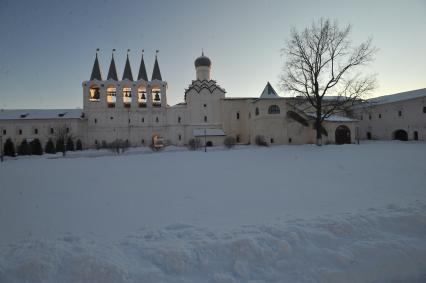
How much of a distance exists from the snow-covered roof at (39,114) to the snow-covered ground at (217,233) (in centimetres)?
3769

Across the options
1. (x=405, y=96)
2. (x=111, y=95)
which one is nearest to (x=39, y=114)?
(x=111, y=95)

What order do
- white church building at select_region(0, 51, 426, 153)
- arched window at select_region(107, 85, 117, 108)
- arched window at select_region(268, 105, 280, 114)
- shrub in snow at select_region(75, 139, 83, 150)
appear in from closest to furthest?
arched window at select_region(268, 105, 280, 114) < shrub in snow at select_region(75, 139, 83, 150) < white church building at select_region(0, 51, 426, 153) < arched window at select_region(107, 85, 117, 108)

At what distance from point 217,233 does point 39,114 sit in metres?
48.5

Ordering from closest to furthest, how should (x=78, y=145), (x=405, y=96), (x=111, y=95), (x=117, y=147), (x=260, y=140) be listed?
1. (x=117, y=147)
2. (x=260, y=140)
3. (x=405, y=96)
4. (x=78, y=145)
5. (x=111, y=95)

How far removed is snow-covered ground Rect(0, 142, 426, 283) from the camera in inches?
123

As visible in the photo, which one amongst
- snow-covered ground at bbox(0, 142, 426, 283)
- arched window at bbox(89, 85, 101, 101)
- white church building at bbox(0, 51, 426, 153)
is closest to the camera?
snow-covered ground at bbox(0, 142, 426, 283)

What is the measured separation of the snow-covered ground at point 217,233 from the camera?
10.3 ft

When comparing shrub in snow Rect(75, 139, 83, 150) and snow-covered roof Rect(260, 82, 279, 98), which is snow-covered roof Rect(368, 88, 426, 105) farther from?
shrub in snow Rect(75, 139, 83, 150)

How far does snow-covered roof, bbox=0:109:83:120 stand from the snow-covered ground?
1484 inches

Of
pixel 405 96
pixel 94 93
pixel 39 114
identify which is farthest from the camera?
pixel 39 114

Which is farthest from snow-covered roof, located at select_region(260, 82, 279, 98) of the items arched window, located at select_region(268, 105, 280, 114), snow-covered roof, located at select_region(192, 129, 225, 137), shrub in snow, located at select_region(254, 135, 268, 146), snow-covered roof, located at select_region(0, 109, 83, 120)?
snow-covered roof, located at select_region(0, 109, 83, 120)

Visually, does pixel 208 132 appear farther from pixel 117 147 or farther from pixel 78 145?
pixel 78 145

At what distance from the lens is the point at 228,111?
40.2 meters

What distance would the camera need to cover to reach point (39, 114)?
131ft
